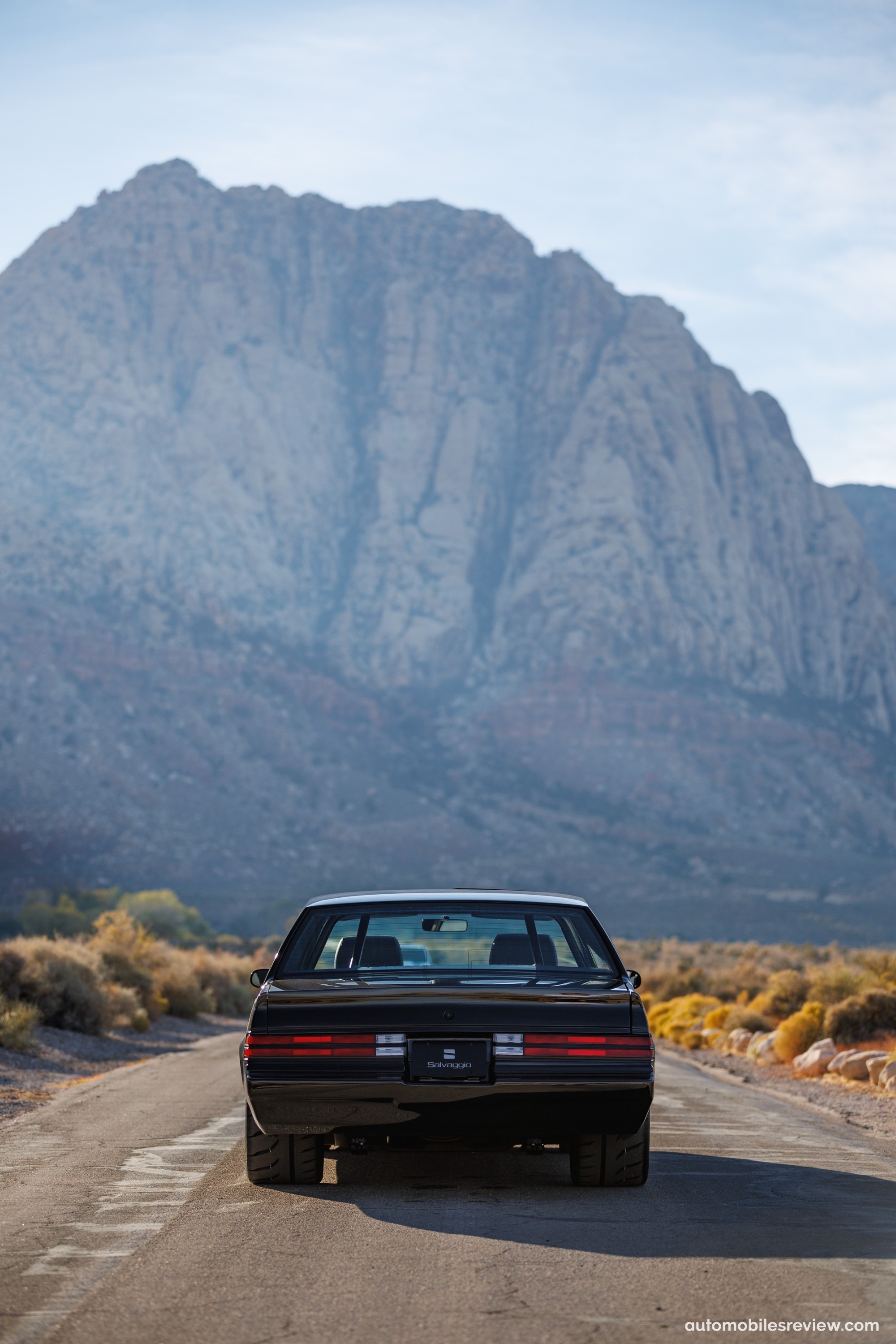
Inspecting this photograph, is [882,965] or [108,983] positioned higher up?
[882,965]

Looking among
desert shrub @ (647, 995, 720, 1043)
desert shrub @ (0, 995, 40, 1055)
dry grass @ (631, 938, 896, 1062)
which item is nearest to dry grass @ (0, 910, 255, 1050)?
desert shrub @ (0, 995, 40, 1055)

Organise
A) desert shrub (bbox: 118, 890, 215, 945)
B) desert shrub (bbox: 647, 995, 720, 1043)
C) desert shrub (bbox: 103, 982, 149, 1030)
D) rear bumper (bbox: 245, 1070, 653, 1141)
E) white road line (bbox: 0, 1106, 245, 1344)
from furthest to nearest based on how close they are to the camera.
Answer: desert shrub (bbox: 118, 890, 215, 945), desert shrub (bbox: 647, 995, 720, 1043), desert shrub (bbox: 103, 982, 149, 1030), rear bumper (bbox: 245, 1070, 653, 1141), white road line (bbox: 0, 1106, 245, 1344)

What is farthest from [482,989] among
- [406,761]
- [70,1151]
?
[406,761]

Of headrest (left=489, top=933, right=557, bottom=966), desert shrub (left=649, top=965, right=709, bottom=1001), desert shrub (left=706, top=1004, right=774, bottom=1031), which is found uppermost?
headrest (left=489, top=933, right=557, bottom=966)

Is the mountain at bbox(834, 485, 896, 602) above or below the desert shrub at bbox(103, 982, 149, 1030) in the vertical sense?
above

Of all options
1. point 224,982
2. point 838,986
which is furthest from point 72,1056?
point 224,982

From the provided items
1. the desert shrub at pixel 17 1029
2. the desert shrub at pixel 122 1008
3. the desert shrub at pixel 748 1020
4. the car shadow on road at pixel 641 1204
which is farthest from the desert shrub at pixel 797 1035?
the car shadow on road at pixel 641 1204

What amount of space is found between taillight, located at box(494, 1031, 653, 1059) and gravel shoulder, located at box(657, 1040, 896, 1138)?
17.7ft

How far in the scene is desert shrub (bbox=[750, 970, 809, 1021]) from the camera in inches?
1019

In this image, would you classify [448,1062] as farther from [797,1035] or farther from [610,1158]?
[797,1035]

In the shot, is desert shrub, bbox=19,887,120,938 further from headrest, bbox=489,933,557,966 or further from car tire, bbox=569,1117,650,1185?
car tire, bbox=569,1117,650,1185

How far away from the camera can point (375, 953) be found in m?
7.94

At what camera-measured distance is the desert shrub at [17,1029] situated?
60.6ft

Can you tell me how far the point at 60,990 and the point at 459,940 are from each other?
1635 cm
